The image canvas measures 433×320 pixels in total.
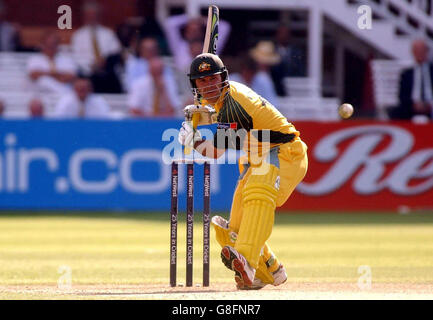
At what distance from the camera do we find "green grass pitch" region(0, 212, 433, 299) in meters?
9.95

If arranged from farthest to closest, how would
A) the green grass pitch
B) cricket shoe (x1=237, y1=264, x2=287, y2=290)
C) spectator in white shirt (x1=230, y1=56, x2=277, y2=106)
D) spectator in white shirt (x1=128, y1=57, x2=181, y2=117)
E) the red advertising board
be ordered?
1. spectator in white shirt (x1=230, y1=56, x2=277, y2=106)
2. spectator in white shirt (x1=128, y1=57, x2=181, y2=117)
3. the red advertising board
4. the green grass pitch
5. cricket shoe (x1=237, y1=264, x2=287, y2=290)

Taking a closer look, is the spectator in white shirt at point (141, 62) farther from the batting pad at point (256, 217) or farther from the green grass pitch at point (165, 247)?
the batting pad at point (256, 217)

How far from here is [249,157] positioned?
28.4 feet

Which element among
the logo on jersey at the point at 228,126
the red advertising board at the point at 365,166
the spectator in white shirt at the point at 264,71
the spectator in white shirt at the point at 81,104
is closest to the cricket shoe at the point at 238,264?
the logo on jersey at the point at 228,126

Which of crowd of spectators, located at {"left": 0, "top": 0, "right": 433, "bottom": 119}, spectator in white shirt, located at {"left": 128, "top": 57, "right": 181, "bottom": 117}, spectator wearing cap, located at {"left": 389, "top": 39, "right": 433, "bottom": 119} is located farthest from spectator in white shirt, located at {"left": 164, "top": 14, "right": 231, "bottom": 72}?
spectator wearing cap, located at {"left": 389, "top": 39, "right": 433, "bottom": 119}

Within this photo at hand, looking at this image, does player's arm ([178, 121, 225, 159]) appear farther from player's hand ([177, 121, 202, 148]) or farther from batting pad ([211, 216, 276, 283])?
batting pad ([211, 216, 276, 283])

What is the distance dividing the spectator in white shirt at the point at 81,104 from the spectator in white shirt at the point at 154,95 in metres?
0.59

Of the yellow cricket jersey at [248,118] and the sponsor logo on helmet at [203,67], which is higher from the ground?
the sponsor logo on helmet at [203,67]

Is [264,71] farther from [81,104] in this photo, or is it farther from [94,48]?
[81,104]

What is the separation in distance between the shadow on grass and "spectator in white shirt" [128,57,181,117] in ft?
6.40

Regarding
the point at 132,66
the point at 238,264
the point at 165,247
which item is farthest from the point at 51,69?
the point at 238,264

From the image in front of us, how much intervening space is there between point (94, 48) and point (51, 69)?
0.99 m

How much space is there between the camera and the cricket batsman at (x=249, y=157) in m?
8.19

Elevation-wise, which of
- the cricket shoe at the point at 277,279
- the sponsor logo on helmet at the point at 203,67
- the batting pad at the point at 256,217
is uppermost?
the sponsor logo on helmet at the point at 203,67
